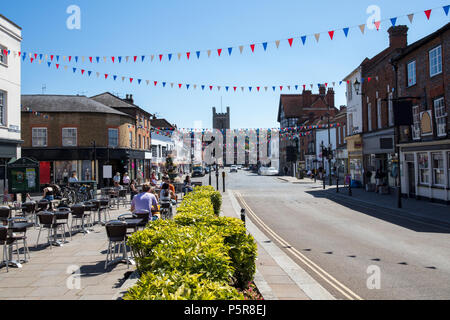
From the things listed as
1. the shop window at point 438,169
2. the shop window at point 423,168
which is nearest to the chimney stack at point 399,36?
the shop window at point 423,168

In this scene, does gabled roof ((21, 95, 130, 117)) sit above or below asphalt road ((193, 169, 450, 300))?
above

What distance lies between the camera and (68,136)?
35.2m

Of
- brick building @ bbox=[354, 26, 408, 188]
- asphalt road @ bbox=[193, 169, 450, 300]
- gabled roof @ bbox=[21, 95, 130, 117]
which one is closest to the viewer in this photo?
asphalt road @ bbox=[193, 169, 450, 300]

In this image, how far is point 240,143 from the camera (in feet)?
539

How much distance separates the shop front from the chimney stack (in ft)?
27.7

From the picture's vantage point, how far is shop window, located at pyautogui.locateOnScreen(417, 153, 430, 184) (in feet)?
71.4

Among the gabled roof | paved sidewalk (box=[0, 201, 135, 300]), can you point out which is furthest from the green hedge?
the gabled roof

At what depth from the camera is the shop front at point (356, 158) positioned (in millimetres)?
33562

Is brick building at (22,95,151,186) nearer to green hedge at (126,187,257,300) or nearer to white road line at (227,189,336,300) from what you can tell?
white road line at (227,189,336,300)

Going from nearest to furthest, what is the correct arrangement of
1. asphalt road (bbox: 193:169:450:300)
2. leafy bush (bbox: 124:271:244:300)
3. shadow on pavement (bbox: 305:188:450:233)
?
1. leafy bush (bbox: 124:271:244:300)
2. asphalt road (bbox: 193:169:450:300)
3. shadow on pavement (bbox: 305:188:450:233)

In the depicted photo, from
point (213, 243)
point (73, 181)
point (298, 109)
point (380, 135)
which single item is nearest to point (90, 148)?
point (73, 181)

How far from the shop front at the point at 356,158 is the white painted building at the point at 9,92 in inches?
1100

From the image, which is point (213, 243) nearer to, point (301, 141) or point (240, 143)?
point (301, 141)
